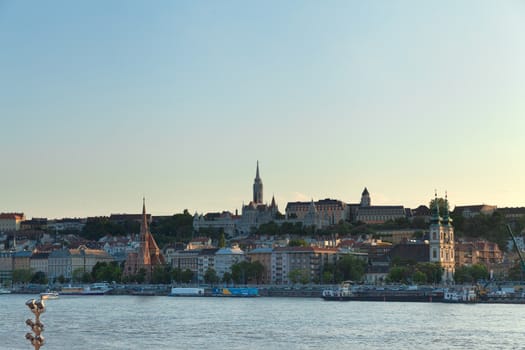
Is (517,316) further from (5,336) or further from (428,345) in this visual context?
(5,336)

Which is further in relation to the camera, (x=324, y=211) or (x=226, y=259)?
(x=324, y=211)

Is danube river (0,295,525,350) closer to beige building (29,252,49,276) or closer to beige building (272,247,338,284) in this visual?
beige building (272,247,338,284)

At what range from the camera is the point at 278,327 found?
117 feet

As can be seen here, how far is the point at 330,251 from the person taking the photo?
7625cm

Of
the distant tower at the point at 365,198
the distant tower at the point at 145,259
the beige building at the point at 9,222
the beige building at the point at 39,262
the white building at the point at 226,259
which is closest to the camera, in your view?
the white building at the point at 226,259

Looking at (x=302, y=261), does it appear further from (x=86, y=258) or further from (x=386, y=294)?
(x=86, y=258)

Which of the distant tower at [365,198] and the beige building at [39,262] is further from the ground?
the distant tower at [365,198]

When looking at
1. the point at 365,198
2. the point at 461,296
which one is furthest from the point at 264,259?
the point at 365,198

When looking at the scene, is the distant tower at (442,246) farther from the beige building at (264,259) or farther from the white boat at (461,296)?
the white boat at (461,296)

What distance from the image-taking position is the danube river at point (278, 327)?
29.9 meters

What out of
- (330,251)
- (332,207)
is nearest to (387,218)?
(332,207)

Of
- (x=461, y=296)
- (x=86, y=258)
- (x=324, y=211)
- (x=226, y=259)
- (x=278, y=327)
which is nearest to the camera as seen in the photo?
(x=278, y=327)

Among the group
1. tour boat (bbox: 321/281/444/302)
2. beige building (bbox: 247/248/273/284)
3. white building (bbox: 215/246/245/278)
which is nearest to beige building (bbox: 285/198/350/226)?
white building (bbox: 215/246/245/278)

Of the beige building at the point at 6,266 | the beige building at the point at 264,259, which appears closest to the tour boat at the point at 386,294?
the beige building at the point at 264,259
